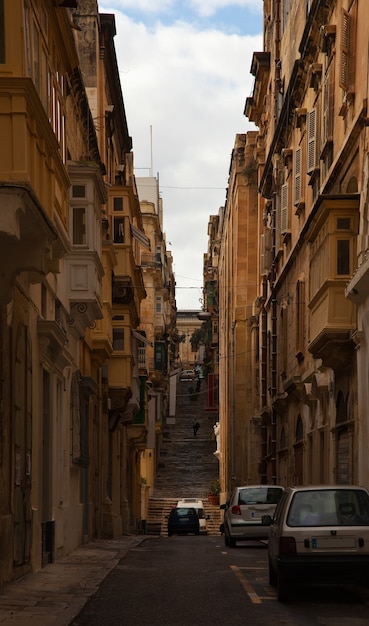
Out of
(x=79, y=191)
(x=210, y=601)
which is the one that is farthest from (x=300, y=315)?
(x=210, y=601)

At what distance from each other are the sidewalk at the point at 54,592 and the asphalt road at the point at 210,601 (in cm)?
21

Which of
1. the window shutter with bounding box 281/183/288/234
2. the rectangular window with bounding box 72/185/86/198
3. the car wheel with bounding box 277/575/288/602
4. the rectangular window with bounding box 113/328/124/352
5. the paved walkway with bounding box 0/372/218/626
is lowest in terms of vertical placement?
the paved walkway with bounding box 0/372/218/626

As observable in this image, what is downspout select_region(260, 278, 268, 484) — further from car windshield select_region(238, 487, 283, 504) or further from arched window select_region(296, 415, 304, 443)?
car windshield select_region(238, 487, 283, 504)

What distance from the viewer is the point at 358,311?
81.1 ft

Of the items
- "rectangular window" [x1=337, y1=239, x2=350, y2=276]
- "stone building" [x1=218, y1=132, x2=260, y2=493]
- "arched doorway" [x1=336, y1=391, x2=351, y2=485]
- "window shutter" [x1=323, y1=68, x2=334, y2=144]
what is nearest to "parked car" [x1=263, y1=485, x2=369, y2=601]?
"rectangular window" [x1=337, y1=239, x2=350, y2=276]

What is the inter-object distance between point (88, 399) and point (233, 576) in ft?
44.5

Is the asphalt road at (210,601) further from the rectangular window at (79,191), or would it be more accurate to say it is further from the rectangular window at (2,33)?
the rectangular window at (79,191)

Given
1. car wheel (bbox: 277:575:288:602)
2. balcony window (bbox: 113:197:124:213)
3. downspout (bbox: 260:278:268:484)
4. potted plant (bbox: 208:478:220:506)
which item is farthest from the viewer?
potted plant (bbox: 208:478:220:506)

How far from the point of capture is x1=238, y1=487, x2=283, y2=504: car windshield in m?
31.2

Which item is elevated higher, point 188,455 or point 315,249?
point 315,249

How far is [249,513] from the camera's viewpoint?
101 ft

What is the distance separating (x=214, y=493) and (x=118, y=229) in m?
37.4

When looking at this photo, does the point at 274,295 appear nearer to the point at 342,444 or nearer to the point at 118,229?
the point at 118,229

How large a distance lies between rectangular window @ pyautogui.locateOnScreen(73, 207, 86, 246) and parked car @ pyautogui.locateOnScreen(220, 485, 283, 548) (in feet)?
28.8
